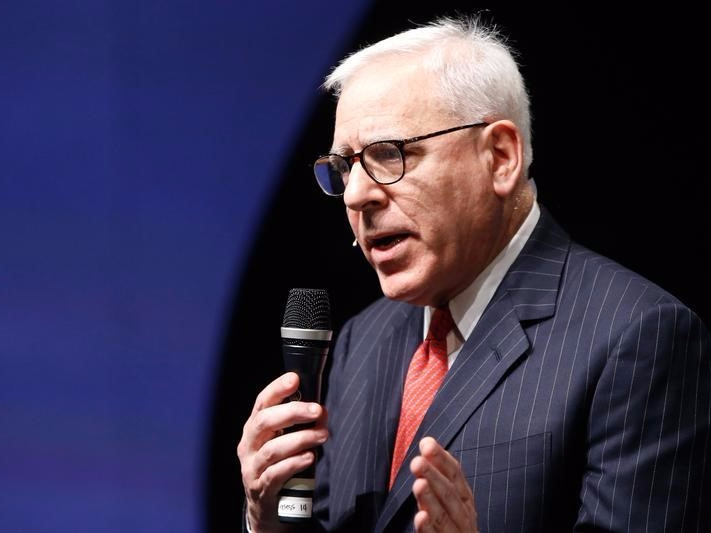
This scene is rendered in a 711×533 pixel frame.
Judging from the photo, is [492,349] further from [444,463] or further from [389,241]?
[444,463]

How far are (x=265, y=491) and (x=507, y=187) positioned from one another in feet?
2.41

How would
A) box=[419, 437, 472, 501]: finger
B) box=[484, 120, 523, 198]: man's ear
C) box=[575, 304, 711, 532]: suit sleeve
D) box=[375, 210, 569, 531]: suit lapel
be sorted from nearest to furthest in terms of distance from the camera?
box=[419, 437, 472, 501]: finger → box=[575, 304, 711, 532]: suit sleeve → box=[375, 210, 569, 531]: suit lapel → box=[484, 120, 523, 198]: man's ear

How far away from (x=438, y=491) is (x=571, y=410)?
37 cm

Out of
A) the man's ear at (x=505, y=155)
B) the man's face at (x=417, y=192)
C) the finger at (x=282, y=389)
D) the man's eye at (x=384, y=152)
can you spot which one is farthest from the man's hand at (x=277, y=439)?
the man's ear at (x=505, y=155)

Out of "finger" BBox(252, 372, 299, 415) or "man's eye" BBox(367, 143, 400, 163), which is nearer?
"finger" BBox(252, 372, 299, 415)

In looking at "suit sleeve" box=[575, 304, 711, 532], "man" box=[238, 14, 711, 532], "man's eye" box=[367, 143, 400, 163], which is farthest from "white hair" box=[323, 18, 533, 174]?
"suit sleeve" box=[575, 304, 711, 532]

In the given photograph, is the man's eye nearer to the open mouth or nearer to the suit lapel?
the open mouth

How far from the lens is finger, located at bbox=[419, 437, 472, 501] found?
1154mm

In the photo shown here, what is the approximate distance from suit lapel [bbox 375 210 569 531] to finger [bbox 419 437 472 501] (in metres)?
0.31

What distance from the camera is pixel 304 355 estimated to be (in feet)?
4.73

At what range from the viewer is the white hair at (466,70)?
163cm

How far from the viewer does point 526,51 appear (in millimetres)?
2072

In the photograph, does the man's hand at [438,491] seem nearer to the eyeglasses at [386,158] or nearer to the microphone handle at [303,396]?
the microphone handle at [303,396]

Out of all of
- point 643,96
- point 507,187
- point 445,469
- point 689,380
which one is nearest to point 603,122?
point 643,96
